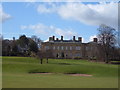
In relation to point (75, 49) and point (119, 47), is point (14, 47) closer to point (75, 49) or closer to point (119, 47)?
point (75, 49)

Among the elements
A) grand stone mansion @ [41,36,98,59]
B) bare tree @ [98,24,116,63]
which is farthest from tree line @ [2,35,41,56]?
bare tree @ [98,24,116,63]

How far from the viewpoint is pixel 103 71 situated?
144ft

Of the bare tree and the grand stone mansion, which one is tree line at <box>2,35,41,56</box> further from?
the bare tree

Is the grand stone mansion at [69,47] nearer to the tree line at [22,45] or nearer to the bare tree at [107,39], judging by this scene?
the tree line at [22,45]

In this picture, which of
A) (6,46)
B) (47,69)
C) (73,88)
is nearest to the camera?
(73,88)

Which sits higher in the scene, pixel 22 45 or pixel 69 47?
pixel 22 45

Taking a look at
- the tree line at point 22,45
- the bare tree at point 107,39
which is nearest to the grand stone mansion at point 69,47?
the tree line at point 22,45

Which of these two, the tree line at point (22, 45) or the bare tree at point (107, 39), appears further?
the tree line at point (22, 45)

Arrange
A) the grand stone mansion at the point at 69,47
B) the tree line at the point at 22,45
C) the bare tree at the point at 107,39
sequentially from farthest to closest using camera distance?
the grand stone mansion at the point at 69,47 → the tree line at the point at 22,45 → the bare tree at the point at 107,39

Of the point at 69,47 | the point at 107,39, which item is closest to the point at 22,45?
the point at 69,47

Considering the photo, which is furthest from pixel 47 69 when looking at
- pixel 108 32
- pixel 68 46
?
pixel 68 46

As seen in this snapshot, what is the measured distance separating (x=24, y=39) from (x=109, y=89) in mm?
111838

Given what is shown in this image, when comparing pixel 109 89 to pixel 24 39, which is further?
pixel 24 39

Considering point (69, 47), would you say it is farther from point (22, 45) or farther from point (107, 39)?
point (107, 39)
